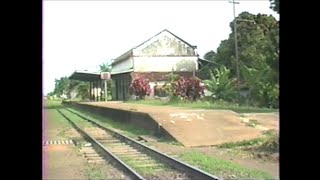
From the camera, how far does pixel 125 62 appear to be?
9.21 ft

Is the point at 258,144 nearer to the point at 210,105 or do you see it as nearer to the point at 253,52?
the point at 210,105

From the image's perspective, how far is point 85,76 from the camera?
2992 millimetres

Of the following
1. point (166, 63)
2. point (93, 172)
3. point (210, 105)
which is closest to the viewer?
point (166, 63)

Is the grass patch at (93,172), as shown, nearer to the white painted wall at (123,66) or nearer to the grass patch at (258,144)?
the white painted wall at (123,66)

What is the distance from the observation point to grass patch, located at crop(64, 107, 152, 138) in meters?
3.38

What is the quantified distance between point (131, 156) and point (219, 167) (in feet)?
2.78

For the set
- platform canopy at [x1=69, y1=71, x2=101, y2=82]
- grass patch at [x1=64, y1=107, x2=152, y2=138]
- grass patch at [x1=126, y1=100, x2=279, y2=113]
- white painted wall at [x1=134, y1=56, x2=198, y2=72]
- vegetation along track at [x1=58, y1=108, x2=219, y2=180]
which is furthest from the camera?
grass patch at [x1=64, y1=107, x2=152, y2=138]

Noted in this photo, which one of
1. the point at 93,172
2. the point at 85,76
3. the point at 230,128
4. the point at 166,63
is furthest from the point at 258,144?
the point at 85,76

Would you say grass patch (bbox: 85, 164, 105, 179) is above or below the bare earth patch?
below

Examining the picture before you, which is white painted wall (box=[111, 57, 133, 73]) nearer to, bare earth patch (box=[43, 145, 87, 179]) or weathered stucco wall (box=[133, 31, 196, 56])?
weathered stucco wall (box=[133, 31, 196, 56])

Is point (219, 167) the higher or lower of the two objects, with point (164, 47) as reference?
lower

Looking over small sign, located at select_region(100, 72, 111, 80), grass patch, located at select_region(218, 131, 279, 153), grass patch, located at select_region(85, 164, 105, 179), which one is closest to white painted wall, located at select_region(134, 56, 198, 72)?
small sign, located at select_region(100, 72, 111, 80)

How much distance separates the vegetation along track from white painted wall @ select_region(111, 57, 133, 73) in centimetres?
47
